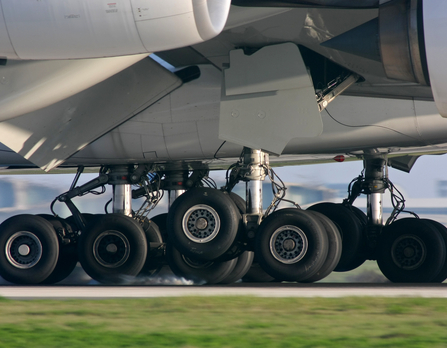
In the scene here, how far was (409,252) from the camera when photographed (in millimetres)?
9039

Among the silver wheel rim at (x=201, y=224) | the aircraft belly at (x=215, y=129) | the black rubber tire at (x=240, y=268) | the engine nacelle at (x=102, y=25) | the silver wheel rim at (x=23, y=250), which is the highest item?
the engine nacelle at (x=102, y=25)

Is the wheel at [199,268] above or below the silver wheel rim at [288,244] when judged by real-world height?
below

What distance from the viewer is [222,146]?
28.5 feet

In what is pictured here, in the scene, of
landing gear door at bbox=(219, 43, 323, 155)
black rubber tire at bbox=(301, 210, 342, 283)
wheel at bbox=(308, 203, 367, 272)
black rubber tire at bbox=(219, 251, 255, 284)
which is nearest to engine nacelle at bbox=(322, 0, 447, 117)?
landing gear door at bbox=(219, 43, 323, 155)

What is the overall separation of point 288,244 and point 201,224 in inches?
44.4

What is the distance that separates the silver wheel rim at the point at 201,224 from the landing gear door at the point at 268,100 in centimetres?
96

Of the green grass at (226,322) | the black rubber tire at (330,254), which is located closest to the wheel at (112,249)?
the black rubber tire at (330,254)

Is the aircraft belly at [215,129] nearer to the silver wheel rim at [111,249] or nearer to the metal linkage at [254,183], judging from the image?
the metal linkage at [254,183]

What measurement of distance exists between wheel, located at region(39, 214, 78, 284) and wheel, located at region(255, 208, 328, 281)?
3.26 m

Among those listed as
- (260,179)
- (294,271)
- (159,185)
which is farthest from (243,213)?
(159,185)

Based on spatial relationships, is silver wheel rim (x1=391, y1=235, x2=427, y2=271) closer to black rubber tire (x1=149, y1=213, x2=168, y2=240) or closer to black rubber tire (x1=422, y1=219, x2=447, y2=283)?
black rubber tire (x1=422, y1=219, x2=447, y2=283)

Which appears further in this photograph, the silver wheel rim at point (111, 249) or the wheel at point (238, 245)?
the silver wheel rim at point (111, 249)

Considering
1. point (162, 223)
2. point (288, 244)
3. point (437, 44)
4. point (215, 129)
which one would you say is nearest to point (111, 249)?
point (162, 223)

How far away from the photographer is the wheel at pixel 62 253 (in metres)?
9.26
